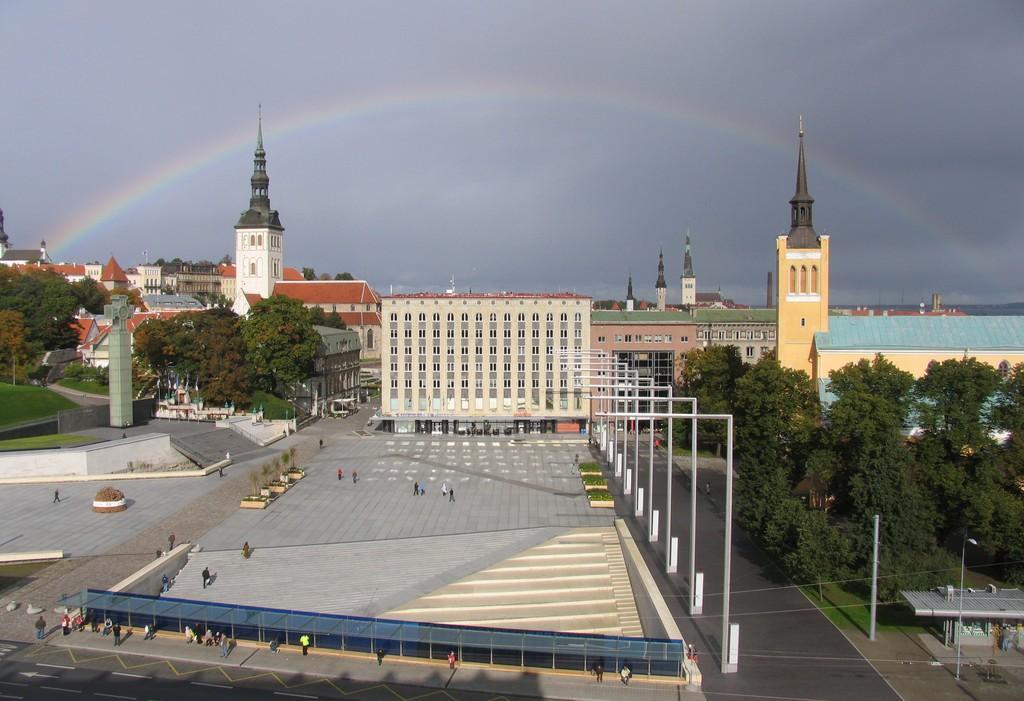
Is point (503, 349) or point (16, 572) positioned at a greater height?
point (503, 349)

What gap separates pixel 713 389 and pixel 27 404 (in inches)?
2131

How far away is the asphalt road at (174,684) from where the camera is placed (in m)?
24.2

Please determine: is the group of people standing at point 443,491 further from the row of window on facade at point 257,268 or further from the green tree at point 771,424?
the row of window on facade at point 257,268

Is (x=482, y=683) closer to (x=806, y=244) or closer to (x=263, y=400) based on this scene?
(x=806, y=244)

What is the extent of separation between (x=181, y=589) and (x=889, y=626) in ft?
93.7

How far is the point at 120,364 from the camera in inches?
2628

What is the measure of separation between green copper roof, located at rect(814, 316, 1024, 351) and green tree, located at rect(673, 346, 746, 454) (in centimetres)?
897

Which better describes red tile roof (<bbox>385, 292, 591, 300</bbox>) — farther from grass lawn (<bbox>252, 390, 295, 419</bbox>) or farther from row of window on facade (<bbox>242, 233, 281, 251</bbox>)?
row of window on facade (<bbox>242, 233, 281, 251</bbox>)

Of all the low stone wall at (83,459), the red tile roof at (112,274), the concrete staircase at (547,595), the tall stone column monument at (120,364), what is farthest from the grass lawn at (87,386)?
Answer: the red tile roof at (112,274)

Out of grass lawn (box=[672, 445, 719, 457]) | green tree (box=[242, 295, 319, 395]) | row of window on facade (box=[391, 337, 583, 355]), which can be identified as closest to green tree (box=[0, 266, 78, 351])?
green tree (box=[242, 295, 319, 395])

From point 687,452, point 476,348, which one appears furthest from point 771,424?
point 476,348

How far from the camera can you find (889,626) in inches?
1262

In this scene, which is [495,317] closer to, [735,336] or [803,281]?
[803,281]

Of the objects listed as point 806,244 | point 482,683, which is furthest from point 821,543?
point 806,244
